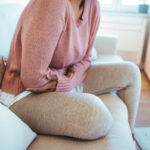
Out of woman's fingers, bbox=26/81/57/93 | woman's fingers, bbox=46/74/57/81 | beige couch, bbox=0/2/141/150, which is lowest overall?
beige couch, bbox=0/2/141/150

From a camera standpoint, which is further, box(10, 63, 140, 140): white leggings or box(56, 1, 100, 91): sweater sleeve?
box(56, 1, 100, 91): sweater sleeve

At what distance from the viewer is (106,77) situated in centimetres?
94

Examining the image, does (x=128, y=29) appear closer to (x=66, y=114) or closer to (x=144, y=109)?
(x=144, y=109)

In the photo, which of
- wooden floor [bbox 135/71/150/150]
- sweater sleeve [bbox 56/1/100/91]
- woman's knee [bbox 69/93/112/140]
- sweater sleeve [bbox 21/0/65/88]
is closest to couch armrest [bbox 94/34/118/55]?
wooden floor [bbox 135/71/150/150]

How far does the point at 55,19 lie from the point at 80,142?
452mm

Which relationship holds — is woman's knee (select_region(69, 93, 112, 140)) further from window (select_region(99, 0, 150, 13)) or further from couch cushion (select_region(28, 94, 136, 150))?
window (select_region(99, 0, 150, 13))

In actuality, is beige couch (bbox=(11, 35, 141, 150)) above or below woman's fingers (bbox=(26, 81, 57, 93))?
below

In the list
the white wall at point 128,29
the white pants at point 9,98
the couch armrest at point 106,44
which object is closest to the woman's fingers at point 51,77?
the white pants at point 9,98

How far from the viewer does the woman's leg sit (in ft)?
1.94

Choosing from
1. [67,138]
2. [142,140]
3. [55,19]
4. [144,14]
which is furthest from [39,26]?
[144,14]

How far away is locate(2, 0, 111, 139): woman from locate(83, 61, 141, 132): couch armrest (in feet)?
0.26

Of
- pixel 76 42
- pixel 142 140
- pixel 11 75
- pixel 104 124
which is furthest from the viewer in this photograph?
pixel 142 140

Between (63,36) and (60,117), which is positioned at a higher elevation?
(63,36)

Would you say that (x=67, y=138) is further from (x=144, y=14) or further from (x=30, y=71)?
(x=144, y=14)
